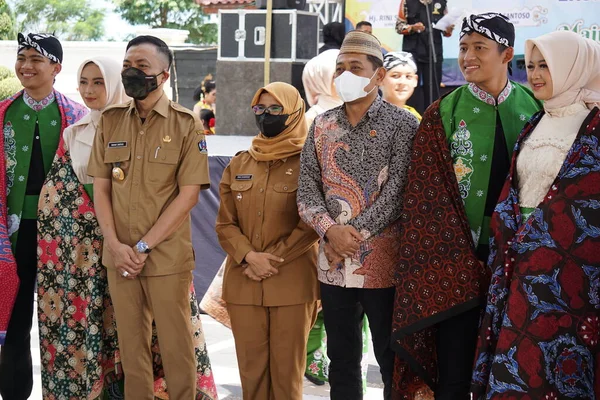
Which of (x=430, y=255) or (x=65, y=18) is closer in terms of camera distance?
(x=430, y=255)

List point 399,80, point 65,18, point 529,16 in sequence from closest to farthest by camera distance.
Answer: point 399,80 → point 529,16 → point 65,18

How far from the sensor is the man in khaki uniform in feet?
14.3

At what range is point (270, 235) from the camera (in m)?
4.38

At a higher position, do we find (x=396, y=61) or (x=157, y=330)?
(x=396, y=61)

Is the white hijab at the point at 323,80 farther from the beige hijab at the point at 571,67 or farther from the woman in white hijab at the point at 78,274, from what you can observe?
the beige hijab at the point at 571,67

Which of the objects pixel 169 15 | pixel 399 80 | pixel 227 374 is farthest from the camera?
pixel 169 15

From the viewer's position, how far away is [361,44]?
4219 millimetres

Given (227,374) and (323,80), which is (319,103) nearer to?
(323,80)

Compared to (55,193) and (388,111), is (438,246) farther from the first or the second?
(55,193)

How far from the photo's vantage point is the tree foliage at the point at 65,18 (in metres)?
39.4

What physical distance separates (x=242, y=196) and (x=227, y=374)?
1.74 m

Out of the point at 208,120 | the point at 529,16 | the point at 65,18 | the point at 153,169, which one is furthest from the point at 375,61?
the point at 65,18

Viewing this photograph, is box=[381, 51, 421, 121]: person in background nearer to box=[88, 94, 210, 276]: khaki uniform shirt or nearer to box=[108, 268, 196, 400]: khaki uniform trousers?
box=[88, 94, 210, 276]: khaki uniform shirt

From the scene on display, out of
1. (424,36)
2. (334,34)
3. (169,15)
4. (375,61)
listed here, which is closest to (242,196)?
(375,61)
